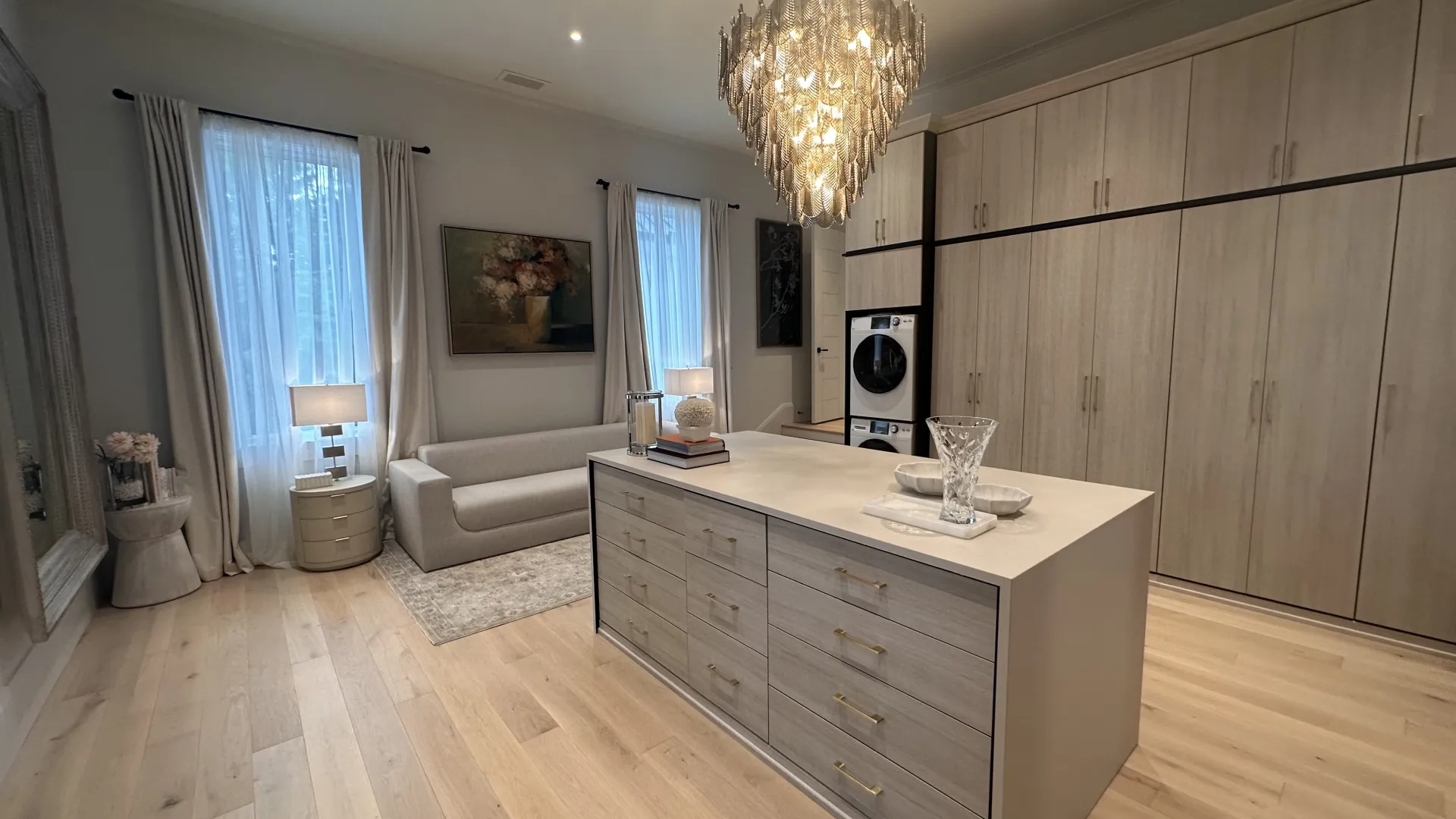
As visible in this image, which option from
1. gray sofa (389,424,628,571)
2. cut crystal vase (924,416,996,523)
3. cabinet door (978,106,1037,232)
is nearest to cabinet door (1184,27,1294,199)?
cabinet door (978,106,1037,232)

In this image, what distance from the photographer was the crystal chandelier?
180 centimetres

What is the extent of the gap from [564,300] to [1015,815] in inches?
158

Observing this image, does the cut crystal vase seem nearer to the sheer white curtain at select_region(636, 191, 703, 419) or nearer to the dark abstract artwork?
the sheer white curtain at select_region(636, 191, 703, 419)

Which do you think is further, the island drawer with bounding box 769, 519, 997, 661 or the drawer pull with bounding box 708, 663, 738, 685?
the drawer pull with bounding box 708, 663, 738, 685

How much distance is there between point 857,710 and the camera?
1.41 m

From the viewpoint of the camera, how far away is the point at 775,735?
65.6 inches

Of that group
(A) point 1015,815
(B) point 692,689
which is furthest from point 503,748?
(A) point 1015,815

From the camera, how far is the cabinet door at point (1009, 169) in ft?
10.5

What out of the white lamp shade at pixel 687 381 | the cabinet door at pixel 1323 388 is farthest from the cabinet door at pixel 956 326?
the white lamp shade at pixel 687 381

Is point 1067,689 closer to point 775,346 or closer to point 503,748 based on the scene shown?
point 503,748

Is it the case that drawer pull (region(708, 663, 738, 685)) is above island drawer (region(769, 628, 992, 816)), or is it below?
below

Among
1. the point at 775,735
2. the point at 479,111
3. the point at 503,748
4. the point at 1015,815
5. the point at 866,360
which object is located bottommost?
the point at 503,748

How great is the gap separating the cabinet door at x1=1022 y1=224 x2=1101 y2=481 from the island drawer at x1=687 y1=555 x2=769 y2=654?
2361 millimetres

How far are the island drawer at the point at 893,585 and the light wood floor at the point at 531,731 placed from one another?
655 mm
